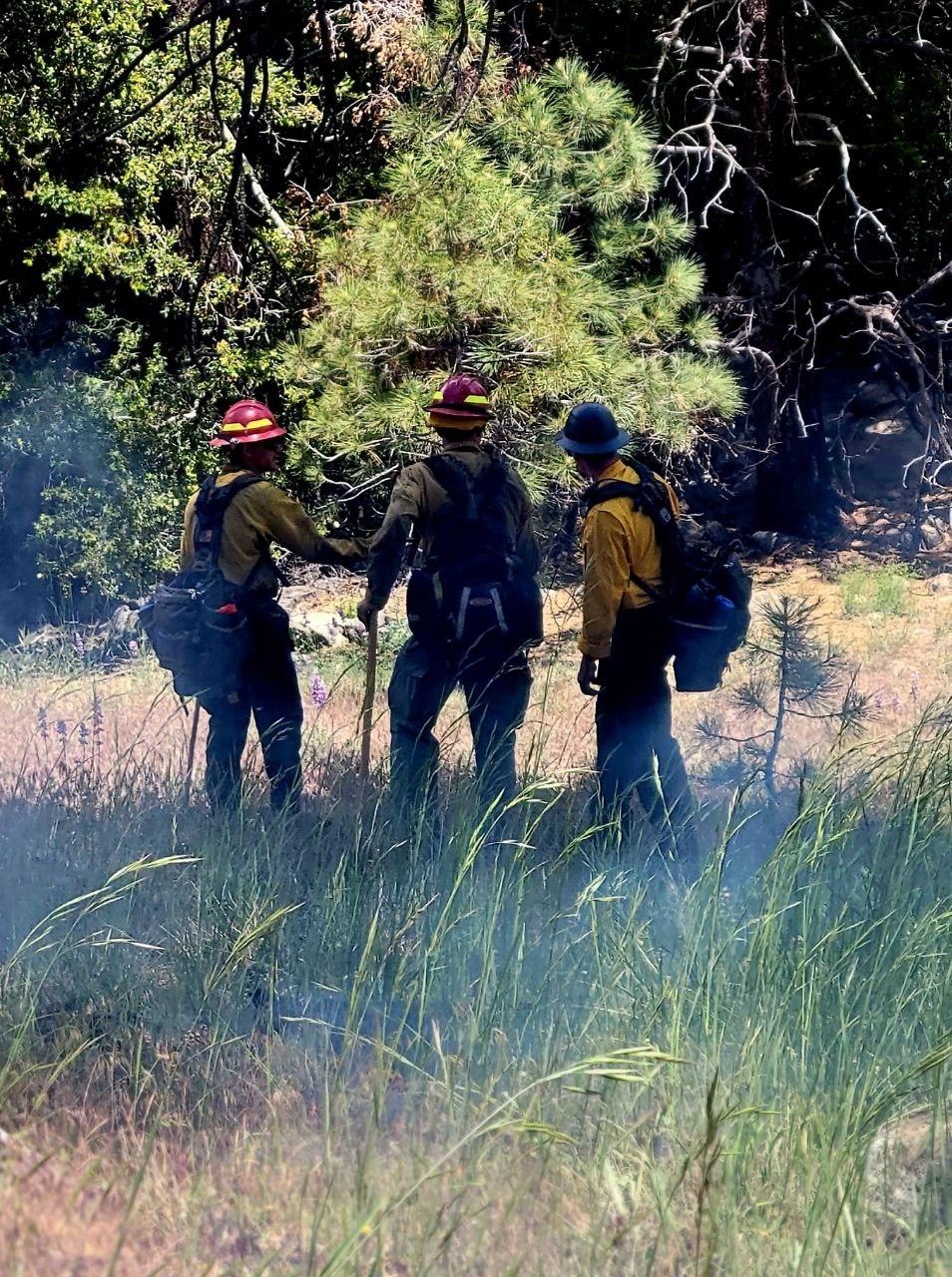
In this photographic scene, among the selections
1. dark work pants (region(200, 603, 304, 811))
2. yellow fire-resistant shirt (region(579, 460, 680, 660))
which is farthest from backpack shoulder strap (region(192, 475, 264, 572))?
yellow fire-resistant shirt (region(579, 460, 680, 660))

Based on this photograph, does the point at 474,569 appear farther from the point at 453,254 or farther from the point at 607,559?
the point at 453,254

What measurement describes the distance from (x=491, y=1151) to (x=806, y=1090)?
25.2 inches

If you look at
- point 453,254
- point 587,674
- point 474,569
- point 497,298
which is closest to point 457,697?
point 474,569

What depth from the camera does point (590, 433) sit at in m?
5.12

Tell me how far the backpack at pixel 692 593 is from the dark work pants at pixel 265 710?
1.44 m

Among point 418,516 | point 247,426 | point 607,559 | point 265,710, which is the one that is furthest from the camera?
point 265,710

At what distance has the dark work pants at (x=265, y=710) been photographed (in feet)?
18.9

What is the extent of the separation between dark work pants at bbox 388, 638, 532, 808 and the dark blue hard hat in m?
0.86

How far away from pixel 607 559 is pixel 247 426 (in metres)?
1.52

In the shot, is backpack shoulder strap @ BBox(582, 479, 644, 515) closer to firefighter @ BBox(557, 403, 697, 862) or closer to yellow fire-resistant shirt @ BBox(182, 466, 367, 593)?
firefighter @ BBox(557, 403, 697, 862)

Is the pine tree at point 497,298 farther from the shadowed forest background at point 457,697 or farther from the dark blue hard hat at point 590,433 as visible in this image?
the dark blue hard hat at point 590,433

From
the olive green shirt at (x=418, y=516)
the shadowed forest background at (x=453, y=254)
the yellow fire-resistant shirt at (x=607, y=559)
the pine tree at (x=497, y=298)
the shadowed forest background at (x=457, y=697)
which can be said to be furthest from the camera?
the shadowed forest background at (x=453, y=254)

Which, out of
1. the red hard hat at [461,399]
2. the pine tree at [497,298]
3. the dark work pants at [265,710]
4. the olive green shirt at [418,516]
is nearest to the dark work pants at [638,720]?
the olive green shirt at [418,516]

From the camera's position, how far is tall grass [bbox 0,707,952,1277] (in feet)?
8.21
